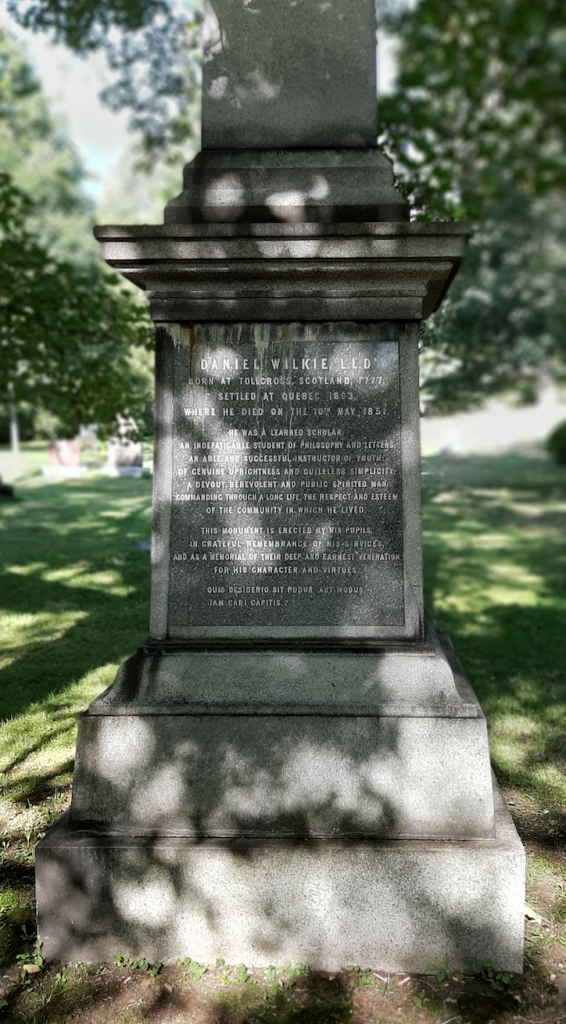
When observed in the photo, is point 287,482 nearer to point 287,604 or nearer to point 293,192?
point 287,604

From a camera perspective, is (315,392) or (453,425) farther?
(453,425)

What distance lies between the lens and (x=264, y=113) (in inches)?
146

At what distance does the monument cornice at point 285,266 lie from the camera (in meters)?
3.22

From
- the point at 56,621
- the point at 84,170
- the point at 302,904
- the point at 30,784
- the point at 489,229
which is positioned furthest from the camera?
the point at 84,170

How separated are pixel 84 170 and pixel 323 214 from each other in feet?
180

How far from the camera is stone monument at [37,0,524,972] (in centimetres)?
311

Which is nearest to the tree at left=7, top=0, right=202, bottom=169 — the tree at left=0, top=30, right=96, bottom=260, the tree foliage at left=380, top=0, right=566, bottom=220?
the tree foliage at left=380, top=0, right=566, bottom=220

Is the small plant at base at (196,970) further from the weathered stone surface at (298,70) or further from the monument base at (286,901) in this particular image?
the weathered stone surface at (298,70)

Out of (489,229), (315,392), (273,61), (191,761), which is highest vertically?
(489,229)

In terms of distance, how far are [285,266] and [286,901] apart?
8.64 feet

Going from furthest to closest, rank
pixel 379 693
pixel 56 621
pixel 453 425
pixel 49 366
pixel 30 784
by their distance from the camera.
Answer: pixel 453 425 → pixel 49 366 → pixel 56 621 → pixel 30 784 → pixel 379 693

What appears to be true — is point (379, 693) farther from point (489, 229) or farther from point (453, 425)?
point (453, 425)

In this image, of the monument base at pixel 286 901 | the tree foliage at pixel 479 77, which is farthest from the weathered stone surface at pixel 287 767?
the tree foliage at pixel 479 77

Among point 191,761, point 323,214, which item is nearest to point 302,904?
point 191,761
